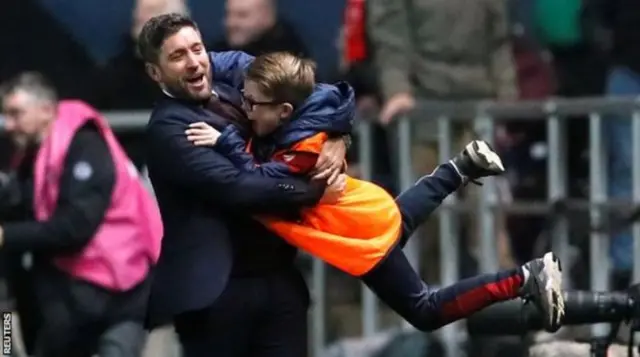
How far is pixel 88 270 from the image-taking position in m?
8.80

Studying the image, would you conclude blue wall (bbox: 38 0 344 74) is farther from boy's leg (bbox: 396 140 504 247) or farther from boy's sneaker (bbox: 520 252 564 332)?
boy's sneaker (bbox: 520 252 564 332)

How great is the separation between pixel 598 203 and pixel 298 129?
2.54 meters

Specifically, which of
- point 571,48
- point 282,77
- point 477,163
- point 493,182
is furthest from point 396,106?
point 282,77

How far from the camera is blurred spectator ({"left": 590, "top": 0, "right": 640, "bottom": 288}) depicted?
9367 millimetres

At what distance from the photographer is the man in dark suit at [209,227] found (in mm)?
6875

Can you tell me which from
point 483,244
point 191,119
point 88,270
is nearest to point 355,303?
point 483,244

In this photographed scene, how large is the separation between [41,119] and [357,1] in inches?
70.1

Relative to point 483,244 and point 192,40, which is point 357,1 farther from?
point 192,40

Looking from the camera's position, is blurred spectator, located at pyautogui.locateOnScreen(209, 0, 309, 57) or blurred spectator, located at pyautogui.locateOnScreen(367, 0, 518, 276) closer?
blurred spectator, located at pyautogui.locateOnScreen(367, 0, 518, 276)

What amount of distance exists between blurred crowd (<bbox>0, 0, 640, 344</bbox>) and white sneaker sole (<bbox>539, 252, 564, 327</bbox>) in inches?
83.3

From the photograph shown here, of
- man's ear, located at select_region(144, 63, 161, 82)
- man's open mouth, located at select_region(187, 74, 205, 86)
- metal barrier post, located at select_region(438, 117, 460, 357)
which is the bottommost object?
metal barrier post, located at select_region(438, 117, 460, 357)

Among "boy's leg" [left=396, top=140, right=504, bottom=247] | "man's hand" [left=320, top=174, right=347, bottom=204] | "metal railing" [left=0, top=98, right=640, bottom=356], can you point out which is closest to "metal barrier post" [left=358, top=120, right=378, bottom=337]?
"metal railing" [left=0, top=98, right=640, bottom=356]

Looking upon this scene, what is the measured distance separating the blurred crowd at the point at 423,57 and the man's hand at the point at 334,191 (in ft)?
8.16

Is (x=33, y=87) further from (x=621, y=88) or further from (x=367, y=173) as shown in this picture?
(x=621, y=88)
